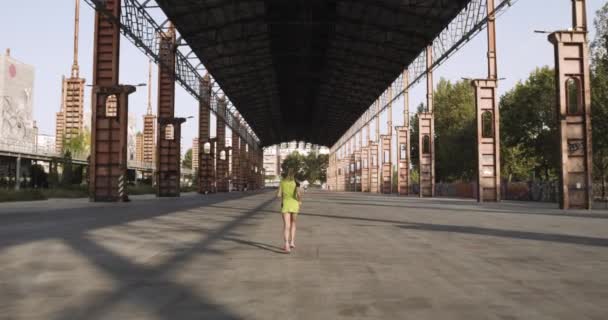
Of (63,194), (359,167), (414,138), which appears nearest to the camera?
(63,194)

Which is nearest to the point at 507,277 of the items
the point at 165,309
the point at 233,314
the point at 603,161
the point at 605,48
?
the point at 233,314

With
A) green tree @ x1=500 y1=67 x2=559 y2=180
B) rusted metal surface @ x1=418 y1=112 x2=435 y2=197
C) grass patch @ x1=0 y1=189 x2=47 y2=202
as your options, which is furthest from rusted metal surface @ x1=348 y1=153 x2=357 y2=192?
grass patch @ x1=0 y1=189 x2=47 y2=202

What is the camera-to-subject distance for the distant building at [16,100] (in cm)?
8781

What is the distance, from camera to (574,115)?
22.4m

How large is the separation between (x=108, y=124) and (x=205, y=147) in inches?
976

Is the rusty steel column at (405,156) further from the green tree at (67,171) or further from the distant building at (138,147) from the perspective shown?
the distant building at (138,147)

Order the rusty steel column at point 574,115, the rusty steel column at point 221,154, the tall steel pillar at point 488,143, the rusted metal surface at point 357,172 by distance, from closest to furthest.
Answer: the rusty steel column at point 574,115 < the tall steel pillar at point 488,143 < the rusty steel column at point 221,154 < the rusted metal surface at point 357,172

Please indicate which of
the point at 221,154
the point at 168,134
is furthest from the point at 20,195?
the point at 221,154

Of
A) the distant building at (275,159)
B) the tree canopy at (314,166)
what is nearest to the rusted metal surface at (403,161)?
the tree canopy at (314,166)

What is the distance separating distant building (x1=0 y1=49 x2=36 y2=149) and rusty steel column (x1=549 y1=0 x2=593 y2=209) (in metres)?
84.6

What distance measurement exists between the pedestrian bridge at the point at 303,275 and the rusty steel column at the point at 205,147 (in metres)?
39.3

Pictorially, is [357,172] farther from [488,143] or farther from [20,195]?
[20,195]

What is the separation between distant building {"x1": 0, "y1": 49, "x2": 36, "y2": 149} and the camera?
87.8 m

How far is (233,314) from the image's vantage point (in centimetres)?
465
